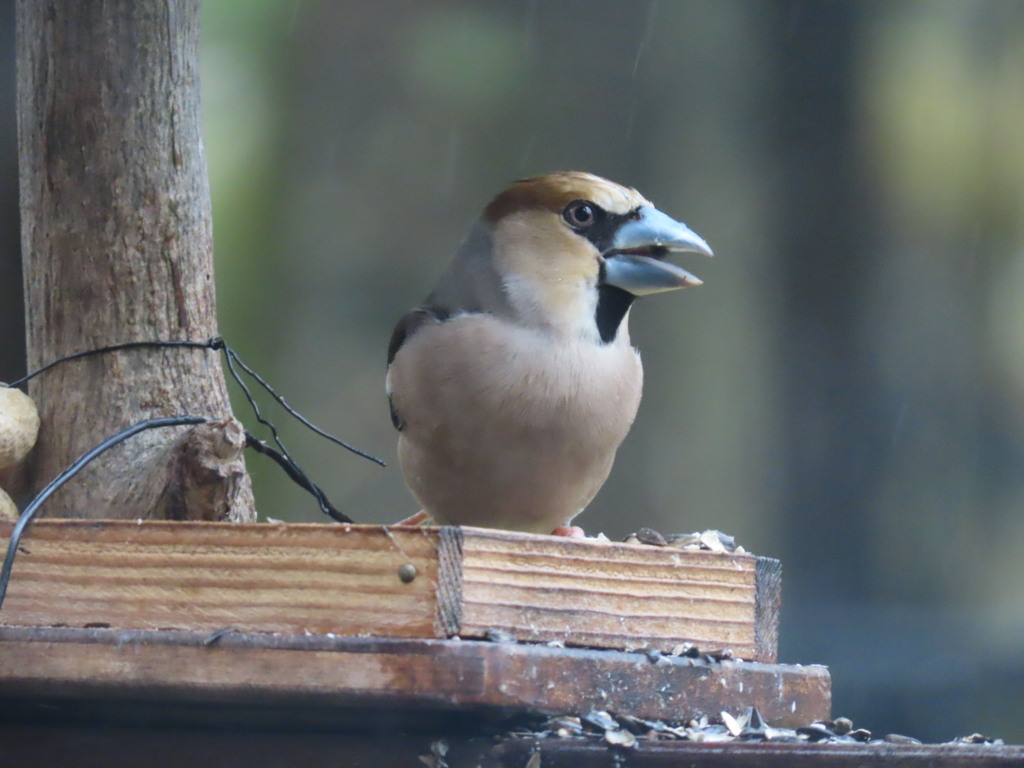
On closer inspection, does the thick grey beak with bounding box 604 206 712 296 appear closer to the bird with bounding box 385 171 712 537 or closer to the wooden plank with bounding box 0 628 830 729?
Result: the bird with bounding box 385 171 712 537

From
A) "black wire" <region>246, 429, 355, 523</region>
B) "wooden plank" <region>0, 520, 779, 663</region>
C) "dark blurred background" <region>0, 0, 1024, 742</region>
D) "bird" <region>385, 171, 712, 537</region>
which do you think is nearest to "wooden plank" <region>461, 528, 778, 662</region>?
"wooden plank" <region>0, 520, 779, 663</region>

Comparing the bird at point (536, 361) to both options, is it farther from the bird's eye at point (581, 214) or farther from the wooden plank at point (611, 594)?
the wooden plank at point (611, 594)

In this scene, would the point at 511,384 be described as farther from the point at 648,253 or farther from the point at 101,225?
the point at 101,225

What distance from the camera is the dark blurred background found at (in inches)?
206

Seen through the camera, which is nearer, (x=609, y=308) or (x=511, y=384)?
(x=511, y=384)

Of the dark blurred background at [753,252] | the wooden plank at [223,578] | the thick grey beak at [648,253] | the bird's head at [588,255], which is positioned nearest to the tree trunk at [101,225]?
the wooden plank at [223,578]

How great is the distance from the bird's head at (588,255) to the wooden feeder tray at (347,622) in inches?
22.7

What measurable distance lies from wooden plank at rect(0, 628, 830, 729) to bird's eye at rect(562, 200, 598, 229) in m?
0.82

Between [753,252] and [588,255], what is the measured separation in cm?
328

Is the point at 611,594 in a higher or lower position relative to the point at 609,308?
lower

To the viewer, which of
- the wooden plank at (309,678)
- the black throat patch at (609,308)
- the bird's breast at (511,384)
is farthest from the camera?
the black throat patch at (609,308)

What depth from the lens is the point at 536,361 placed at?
223 cm

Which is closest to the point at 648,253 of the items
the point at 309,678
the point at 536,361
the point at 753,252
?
the point at 536,361

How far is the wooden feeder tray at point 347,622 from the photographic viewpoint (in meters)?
1.54
